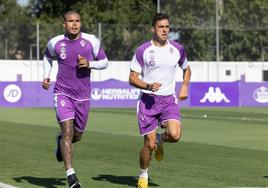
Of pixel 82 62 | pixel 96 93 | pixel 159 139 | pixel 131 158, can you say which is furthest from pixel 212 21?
pixel 82 62

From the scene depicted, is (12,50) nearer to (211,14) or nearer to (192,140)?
(211,14)

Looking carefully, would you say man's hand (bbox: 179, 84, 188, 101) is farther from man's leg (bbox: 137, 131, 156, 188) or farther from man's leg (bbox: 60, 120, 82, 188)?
man's leg (bbox: 60, 120, 82, 188)

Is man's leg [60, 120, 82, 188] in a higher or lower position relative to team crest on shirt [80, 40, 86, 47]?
lower

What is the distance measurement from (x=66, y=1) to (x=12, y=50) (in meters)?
23.6

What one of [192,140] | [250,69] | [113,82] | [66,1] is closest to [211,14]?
[250,69]

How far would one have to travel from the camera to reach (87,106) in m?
9.84

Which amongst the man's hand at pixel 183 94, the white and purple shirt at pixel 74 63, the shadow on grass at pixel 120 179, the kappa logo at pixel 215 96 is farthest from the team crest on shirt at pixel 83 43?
the kappa logo at pixel 215 96

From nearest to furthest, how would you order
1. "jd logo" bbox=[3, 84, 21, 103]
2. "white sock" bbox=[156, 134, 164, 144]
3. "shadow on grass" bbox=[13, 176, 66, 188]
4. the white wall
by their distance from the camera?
"white sock" bbox=[156, 134, 164, 144]
"shadow on grass" bbox=[13, 176, 66, 188]
"jd logo" bbox=[3, 84, 21, 103]
the white wall

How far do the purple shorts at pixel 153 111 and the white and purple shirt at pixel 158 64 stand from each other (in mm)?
90

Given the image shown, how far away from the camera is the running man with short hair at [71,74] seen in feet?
31.4

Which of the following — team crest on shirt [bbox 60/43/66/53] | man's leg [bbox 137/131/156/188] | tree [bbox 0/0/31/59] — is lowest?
man's leg [bbox 137/131/156/188]

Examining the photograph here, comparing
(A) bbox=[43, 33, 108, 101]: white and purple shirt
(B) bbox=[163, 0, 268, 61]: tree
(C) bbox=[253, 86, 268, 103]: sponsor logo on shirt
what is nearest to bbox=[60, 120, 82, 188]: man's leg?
(A) bbox=[43, 33, 108, 101]: white and purple shirt

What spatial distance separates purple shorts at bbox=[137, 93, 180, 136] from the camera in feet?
31.7

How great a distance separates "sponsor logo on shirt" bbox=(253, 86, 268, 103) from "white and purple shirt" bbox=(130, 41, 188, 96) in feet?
102
